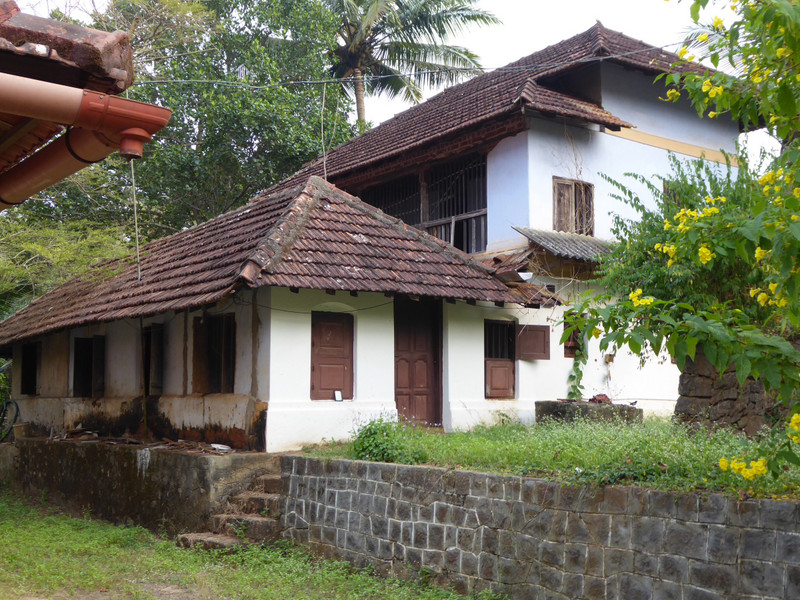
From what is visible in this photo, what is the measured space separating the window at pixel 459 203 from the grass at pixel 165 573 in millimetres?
7510

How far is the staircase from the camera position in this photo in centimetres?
952

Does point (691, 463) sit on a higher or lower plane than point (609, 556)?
higher

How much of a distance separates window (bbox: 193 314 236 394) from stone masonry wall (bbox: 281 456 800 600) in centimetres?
269

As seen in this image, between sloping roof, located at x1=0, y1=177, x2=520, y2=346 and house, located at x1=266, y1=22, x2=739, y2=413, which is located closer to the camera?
sloping roof, located at x1=0, y1=177, x2=520, y2=346

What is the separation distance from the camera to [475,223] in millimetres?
15117

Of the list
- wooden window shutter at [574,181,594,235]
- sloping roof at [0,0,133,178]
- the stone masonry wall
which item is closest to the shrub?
the stone masonry wall

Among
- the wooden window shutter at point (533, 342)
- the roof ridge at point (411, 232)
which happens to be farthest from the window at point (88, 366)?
the wooden window shutter at point (533, 342)

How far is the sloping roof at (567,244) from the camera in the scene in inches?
520

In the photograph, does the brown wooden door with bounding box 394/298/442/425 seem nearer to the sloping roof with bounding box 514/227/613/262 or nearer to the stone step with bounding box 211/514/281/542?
the sloping roof with bounding box 514/227/613/262

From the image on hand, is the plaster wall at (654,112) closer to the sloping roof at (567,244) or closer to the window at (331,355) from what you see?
the sloping roof at (567,244)

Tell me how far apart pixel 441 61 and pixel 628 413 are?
18.0 meters

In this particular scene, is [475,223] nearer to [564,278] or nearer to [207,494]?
[564,278]

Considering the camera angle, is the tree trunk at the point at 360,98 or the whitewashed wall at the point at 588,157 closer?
the whitewashed wall at the point at 588,157

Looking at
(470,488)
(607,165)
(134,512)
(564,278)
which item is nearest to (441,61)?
(607,165)
